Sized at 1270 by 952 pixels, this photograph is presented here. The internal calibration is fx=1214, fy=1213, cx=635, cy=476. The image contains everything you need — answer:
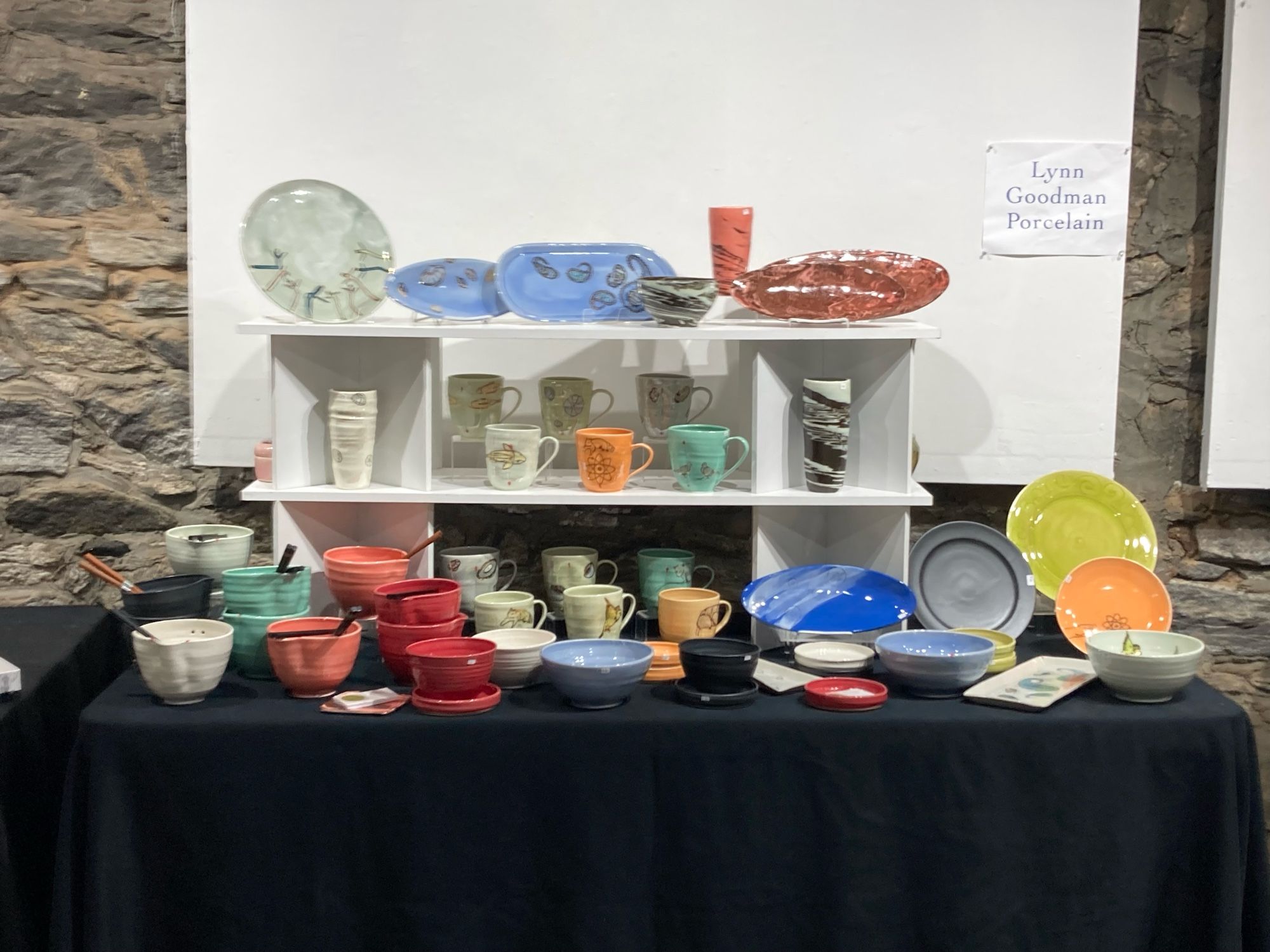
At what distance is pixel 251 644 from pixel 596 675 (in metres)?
0.56

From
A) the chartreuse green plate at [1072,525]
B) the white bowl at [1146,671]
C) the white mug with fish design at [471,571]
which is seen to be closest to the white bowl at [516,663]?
the white mug with fish design at [471,571]

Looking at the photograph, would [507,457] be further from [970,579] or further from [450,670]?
[970,579]

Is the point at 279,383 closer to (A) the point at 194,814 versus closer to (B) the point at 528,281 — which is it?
(B) the point at 528,281

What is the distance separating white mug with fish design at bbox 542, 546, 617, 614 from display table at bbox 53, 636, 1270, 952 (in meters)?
0.44

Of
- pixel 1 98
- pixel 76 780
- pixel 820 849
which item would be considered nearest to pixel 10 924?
pixel 76 780

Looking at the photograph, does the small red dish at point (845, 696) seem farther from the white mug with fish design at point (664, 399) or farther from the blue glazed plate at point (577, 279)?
the blue glazed plate at point (577, 279)

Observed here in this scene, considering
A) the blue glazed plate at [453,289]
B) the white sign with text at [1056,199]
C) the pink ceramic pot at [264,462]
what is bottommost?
the pink ceramic pot at [264,462]

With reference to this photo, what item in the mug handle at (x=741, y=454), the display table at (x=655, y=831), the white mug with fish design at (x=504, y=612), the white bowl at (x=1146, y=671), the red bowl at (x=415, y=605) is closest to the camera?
the display table at (x=655, y=831)

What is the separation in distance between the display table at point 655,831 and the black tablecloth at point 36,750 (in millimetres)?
121

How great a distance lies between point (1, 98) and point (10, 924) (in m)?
1.57

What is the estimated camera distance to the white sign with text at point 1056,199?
2.39 meters

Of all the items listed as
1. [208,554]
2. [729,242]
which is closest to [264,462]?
[208,554]

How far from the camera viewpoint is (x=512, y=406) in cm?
244

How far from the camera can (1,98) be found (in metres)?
2.38
